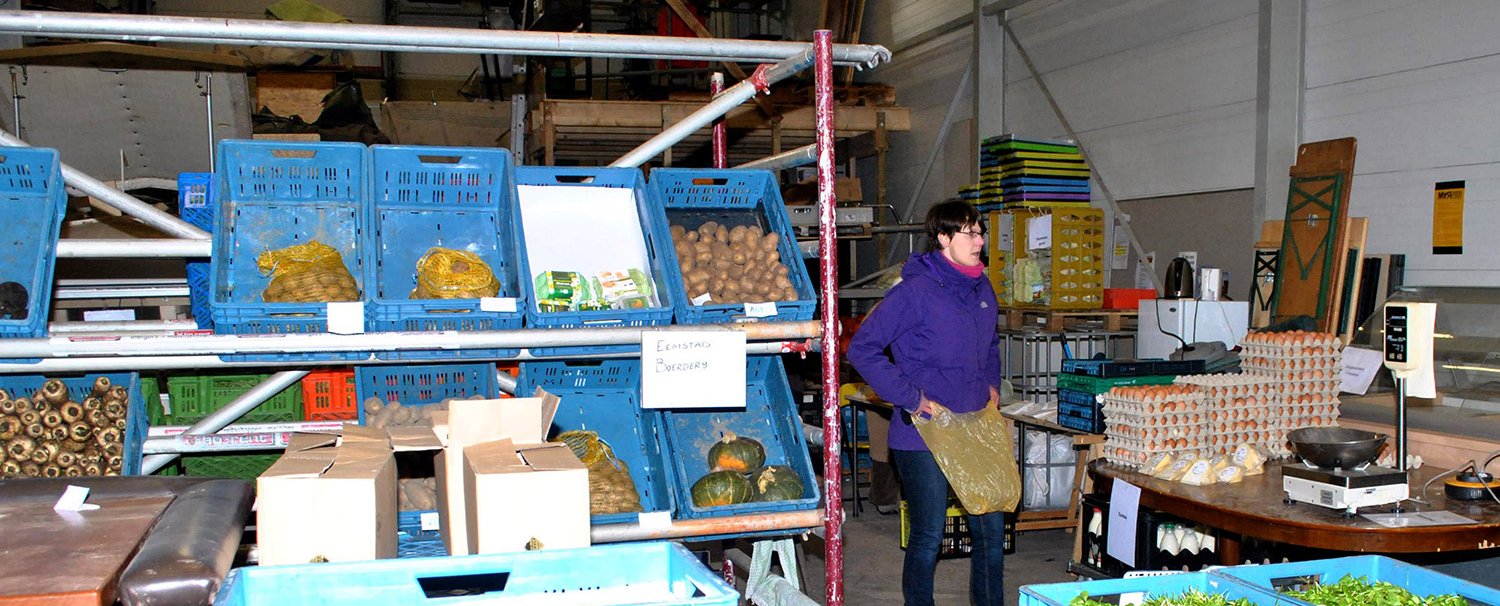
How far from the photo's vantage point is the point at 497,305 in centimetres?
311

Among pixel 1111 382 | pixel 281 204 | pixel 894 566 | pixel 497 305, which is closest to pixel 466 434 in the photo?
pixel 497 305

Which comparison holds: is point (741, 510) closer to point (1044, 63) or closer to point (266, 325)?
point (266, 325)

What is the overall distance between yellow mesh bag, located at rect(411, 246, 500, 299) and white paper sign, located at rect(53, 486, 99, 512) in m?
1.09

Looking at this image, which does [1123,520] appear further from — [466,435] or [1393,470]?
[466,435]

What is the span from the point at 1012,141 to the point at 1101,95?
2.47ft

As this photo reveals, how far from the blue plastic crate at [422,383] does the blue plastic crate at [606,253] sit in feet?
1.70

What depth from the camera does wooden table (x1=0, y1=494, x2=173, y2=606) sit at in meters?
1.76

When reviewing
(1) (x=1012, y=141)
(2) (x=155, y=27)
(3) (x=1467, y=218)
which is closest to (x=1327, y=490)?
(3) (x=1467, y=218)

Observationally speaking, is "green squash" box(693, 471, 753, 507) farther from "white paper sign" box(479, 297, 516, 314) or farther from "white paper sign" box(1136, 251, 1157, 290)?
"white paper sign" box(1136, 251, 1157, 290)

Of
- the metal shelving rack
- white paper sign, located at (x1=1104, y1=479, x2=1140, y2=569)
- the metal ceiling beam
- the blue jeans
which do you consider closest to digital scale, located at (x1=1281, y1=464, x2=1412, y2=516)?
white paper sign, located at (x1=1104, y1=479, x2=1140, y2=569)

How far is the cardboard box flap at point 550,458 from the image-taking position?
240 cm

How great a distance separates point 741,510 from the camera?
3283 mm

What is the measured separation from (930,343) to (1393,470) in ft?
5.01

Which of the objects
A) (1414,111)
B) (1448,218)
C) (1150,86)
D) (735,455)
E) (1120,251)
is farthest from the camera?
(1120,251)
